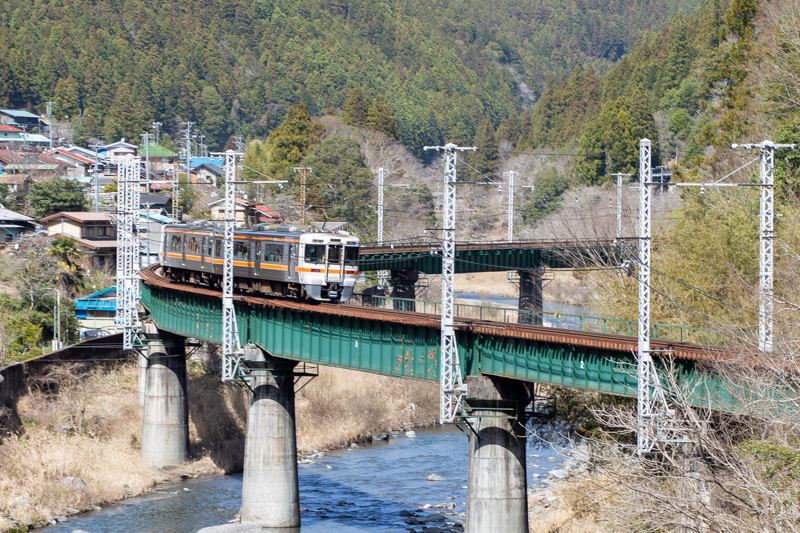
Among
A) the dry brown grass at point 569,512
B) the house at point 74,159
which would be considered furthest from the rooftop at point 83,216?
the dry brown grass at point 569,512

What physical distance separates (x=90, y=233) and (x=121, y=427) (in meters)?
33.8

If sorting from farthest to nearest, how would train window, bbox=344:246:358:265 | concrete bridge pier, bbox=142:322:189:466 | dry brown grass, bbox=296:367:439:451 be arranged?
1. dry brown grass, bbox=296:367:439:451
2. concrete bridge pier, bbox=142:322:189:466
3. train window, bbox=344:246:358:265

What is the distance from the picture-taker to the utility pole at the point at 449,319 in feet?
108

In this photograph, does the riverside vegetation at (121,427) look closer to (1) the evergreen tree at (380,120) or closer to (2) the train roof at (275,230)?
(2) the train roof at (275,230)

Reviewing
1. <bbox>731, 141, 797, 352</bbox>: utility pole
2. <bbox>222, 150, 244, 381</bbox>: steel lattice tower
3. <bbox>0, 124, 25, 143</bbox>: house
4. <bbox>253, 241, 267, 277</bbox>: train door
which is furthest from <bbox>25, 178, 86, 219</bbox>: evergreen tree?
<bbox>731, 141, 797, 352</bbox>: utility pole

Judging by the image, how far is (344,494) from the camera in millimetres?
48531

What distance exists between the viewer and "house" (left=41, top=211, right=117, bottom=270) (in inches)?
3359

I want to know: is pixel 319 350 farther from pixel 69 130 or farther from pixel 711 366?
pixel 69 130

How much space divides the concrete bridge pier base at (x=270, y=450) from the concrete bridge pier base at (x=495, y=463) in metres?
11.9

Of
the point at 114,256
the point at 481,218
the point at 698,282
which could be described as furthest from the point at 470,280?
the point at 698,282

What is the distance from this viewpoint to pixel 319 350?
135 feet

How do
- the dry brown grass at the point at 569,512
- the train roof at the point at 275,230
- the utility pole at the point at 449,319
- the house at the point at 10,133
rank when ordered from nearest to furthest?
the utility pole at the point at 449,319
the dry brown grass at the point at 569,512
the train roof at the point at 275,230
the house at the point at 10,133

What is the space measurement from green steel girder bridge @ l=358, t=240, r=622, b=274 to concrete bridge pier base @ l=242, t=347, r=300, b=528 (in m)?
18.5

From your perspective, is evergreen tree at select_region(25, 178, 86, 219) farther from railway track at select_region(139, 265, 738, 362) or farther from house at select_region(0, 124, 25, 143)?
house at select_region(0, 124, 25, 143)
